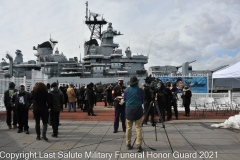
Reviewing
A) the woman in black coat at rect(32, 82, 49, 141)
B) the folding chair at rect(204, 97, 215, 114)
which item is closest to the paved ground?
the woman in black coat at rect(32, 82, 49, 141)

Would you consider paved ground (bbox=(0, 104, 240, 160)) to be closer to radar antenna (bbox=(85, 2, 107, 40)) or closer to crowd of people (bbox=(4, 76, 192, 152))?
crowd of people (bbox=(4, 76, 192, 152))

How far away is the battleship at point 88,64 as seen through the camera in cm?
5231

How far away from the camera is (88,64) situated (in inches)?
2245

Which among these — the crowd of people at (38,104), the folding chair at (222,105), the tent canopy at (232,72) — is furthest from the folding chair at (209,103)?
the crowd of people at (38,104)

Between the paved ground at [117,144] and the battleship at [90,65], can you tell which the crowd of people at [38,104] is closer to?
the paved ground at [117,144]

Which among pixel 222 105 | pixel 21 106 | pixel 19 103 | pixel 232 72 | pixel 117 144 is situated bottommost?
pixel 117 144

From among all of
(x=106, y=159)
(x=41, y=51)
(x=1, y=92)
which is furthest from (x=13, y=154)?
(x=41, y=51)

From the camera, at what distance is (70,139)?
23.4 feet

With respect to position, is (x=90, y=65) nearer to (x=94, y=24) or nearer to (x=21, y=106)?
(x=94, y=24)

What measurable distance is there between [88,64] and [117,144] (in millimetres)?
51471

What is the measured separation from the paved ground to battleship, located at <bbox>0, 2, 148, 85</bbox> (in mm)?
41727

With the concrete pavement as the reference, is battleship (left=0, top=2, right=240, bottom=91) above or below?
above

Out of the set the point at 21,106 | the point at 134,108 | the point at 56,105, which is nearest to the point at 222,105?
the point at 134,108

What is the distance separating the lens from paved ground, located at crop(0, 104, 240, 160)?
537 centimetres
